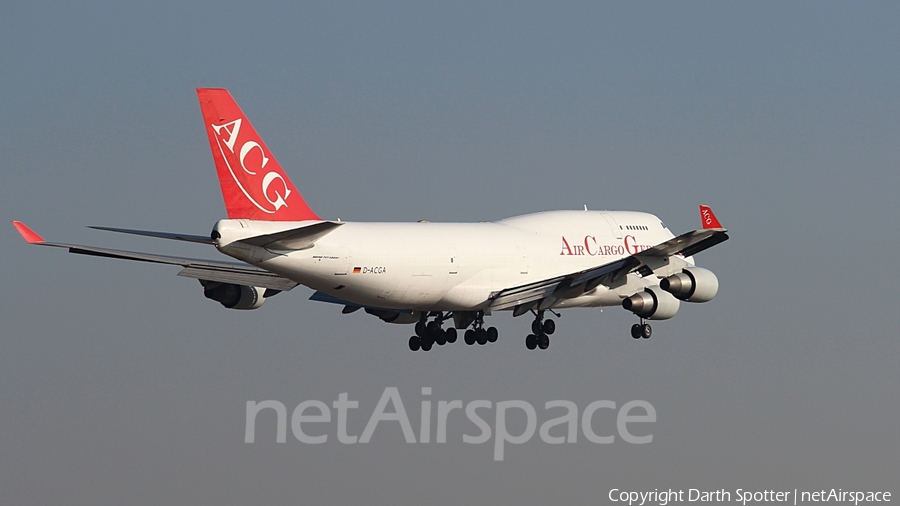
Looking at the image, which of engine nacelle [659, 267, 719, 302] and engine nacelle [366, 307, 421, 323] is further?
engine nacelle [366, 307, 421, 323]

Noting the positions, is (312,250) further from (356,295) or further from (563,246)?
(563,246)

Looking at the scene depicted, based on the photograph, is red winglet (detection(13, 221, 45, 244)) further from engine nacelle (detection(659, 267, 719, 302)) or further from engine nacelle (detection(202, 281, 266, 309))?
engine nacelle (detection(659, 267, 719, 302))

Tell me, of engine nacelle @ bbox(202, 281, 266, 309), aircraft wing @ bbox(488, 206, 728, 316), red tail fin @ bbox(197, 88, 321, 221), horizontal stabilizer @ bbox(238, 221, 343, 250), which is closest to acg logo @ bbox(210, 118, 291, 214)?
red tail fin @ bbox(197, 88, 321, 221)

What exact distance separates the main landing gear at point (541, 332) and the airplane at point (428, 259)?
A: 4 centimetres

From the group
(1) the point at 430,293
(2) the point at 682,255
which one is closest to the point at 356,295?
(1) the point at 430,293

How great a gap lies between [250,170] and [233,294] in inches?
383

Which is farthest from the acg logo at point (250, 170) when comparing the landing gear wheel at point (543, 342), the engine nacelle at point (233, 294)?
the landing gear wheel at point (543, 342)

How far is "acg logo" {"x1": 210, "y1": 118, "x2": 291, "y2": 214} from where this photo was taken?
2112 inches

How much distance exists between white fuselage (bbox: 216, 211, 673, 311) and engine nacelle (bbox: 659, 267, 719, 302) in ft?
6.14

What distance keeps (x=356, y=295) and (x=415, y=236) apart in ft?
11.4

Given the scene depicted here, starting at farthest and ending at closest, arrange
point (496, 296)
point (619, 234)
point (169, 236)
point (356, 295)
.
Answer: point (619, 234)
point (496, 296)
point (356, 295)
point (169, 236)

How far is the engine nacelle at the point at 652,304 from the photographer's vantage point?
204ft

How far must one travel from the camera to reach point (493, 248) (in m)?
63.0

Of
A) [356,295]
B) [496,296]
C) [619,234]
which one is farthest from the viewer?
[619,234]
